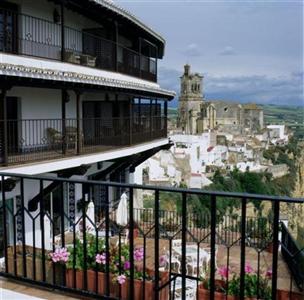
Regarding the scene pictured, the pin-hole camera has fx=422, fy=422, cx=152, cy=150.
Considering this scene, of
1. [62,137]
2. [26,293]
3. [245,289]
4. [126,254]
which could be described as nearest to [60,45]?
[62,137]

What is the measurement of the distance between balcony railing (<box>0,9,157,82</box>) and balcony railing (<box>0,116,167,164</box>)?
198 cm

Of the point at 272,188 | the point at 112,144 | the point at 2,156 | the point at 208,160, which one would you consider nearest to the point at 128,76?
the point at 112,144

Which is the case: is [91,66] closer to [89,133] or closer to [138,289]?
[89,133]

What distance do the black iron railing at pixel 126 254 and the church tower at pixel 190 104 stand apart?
117 meters

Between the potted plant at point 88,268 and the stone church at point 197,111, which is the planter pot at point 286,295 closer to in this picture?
the potted plant at point 88,268

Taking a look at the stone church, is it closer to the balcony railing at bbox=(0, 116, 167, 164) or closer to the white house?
the white house

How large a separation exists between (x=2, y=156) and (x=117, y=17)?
725 centimetres

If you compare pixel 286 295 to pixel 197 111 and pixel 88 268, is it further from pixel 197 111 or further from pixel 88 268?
pixel 197 111

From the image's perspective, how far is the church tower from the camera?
422ft

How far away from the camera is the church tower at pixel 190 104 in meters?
129

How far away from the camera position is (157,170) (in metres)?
66.1

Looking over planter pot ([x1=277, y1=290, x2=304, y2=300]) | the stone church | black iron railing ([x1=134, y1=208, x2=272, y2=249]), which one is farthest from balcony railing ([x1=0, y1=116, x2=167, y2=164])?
the stone church

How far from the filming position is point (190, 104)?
130625mm

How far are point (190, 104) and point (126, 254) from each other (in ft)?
413
